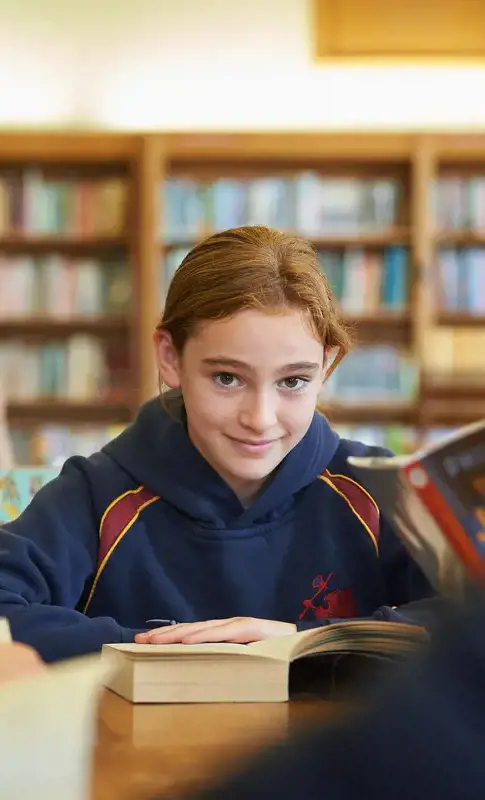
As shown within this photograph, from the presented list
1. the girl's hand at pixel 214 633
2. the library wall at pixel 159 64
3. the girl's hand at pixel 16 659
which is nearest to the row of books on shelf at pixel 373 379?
the library wall at pixel 159 64

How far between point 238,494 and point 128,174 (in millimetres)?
3850

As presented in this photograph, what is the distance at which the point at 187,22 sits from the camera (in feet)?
16.5

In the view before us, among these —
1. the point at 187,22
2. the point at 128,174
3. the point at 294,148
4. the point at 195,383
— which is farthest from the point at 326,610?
the point at 187,22

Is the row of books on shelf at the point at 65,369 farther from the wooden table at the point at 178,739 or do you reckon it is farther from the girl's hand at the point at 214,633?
the wooden table at the point at 178,739

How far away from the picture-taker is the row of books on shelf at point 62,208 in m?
4.82

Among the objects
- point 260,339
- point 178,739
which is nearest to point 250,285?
point 260,339

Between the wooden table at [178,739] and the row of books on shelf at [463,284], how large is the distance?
4211 mm

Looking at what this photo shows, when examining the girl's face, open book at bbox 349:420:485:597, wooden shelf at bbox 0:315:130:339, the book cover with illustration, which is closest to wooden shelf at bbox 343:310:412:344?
wooden shelf at bbox 0:315:130:339

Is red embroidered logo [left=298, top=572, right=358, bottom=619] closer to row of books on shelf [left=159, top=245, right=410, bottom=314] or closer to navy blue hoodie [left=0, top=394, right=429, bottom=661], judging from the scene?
navy blue hoodie [left=0, top=394, right=429, bottom=661]

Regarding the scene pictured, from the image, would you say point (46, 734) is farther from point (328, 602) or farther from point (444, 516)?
point (328, 602)

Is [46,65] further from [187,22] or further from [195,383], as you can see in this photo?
[195,383]

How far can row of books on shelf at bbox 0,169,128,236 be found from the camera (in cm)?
482

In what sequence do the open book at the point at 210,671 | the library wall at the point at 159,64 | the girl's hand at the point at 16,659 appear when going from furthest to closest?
the library wall at the point at 159,64 < the open book at the point at 210,671 < the girl's hand at the point at 16,659

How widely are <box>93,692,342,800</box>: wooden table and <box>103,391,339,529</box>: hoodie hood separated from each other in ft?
1.60
